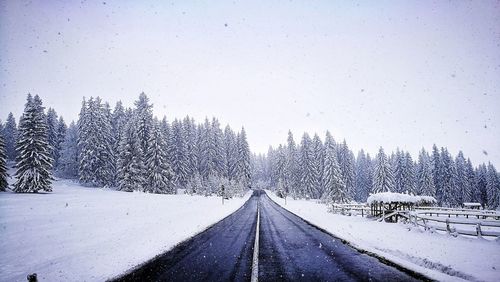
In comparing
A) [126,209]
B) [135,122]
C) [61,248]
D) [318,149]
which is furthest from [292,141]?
[61,248]

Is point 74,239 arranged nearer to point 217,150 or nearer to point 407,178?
point 217,150

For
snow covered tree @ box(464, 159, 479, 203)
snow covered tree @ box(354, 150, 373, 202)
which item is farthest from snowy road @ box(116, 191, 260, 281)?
snow covered tree @ box(354, 150, 373, 202)

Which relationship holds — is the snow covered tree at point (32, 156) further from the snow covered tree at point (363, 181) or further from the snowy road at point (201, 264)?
the snow covered tree at point (363, 181)

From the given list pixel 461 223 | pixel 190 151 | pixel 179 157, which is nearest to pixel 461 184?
pixel 190 151

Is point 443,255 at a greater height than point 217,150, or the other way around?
point 217,150

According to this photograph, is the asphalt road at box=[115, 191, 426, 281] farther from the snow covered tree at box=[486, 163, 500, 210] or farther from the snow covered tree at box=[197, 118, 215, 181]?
the snow covered tree at box=[486, 163, 500, 210]

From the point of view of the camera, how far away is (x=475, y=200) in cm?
8581

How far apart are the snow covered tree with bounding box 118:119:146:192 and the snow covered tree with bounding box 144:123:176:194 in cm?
168

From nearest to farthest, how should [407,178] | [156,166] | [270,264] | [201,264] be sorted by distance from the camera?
[270,264] → [201,264] → [156,166] → [407,178]

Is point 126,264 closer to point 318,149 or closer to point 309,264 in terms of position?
point 309,264

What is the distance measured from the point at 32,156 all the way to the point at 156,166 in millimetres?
21145

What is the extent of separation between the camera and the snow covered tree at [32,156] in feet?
90.1

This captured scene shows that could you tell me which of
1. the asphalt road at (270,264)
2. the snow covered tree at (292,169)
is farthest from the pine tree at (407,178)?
the asphalt road at (270,264)

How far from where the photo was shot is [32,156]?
29797mm
